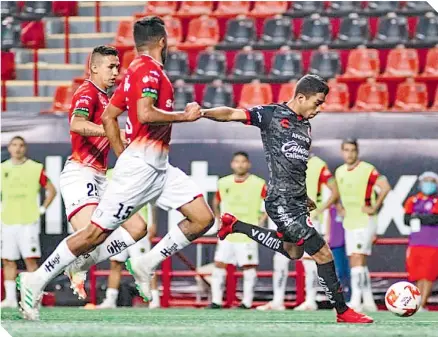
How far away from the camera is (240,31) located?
17797mm

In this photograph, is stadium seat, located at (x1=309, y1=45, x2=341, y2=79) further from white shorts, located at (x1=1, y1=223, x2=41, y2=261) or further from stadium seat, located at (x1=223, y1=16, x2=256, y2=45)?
white shorts, located at (x1=1, y1=223, x2=41, y2=261)

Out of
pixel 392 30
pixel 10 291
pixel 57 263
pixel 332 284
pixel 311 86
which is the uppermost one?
pixel 392 30

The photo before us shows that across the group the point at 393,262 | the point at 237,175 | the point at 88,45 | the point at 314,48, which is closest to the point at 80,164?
the point at 237,175

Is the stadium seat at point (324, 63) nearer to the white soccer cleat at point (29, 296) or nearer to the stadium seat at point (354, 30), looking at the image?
the stadium seat at point (354, 30)

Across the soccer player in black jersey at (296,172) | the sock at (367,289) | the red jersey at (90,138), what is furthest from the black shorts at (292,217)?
the sock at (367,289)

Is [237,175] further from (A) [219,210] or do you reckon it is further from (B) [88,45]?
(B) [88,45]

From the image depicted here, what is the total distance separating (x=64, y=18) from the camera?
19.2 meters

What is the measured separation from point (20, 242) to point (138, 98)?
6.44 m

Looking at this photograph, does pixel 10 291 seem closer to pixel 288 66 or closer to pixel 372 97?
pixel 288 66

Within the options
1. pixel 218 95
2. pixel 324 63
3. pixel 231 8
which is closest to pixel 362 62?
pixel 324 63

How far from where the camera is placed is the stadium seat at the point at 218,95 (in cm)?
1638

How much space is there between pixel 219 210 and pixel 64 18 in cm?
584

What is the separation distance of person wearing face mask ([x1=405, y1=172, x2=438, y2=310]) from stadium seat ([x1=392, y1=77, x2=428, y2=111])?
1.65 metres

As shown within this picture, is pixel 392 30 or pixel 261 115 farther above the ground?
pixel 392 30
